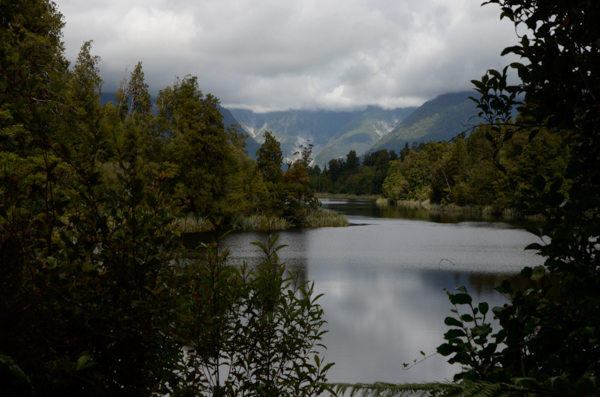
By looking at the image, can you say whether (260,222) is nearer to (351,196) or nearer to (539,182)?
(539,182)

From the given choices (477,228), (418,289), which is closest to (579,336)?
(418,289)

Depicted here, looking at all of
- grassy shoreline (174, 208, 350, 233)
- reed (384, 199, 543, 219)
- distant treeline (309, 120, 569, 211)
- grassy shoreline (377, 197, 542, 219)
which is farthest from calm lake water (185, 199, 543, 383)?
grassy shoreline (377, 197, 542, 219)

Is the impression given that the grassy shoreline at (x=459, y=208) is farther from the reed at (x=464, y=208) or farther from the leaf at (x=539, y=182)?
the leaf at (x=539, y=182)

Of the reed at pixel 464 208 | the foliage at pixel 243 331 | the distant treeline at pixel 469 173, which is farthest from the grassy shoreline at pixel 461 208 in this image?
the foliage at pixel 243 331

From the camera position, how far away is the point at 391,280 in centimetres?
1377

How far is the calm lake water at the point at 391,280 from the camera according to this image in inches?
278

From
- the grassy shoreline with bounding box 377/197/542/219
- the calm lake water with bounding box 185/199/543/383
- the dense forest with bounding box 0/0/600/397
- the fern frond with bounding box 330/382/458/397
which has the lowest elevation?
the calm lake water with bounding box 185/199/543/383

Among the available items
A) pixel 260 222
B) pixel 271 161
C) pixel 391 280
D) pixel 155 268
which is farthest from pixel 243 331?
pixel 271 161

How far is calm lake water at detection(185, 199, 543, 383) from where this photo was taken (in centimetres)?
706

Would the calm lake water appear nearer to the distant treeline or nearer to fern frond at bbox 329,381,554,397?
fern frond at bbox 329,381,554,397

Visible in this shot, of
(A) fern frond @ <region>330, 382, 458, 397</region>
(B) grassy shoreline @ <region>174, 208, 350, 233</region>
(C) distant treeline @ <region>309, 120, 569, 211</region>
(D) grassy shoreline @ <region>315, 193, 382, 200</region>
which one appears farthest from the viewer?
(D) grassy shoreline @ <region>315, 193, 382, 200</region>

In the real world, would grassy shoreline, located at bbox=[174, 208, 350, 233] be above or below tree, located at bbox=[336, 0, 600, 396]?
below

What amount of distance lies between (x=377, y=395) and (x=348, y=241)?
21664 mm

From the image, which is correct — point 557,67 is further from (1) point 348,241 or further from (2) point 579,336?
(1) point 348,241
